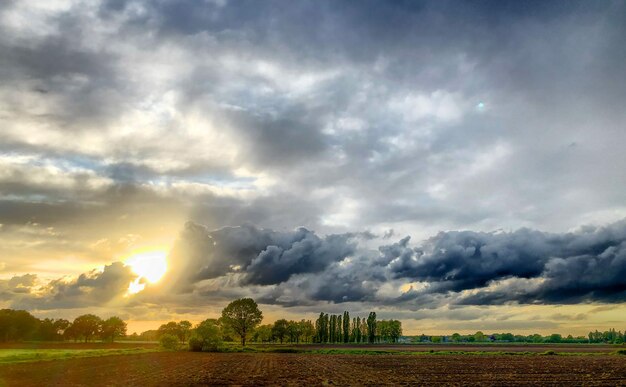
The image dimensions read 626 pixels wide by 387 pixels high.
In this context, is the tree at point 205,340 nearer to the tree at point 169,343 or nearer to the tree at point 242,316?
the tree at point 169,343

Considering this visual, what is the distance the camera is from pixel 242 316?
168750 mm

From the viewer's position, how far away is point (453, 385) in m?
43.9

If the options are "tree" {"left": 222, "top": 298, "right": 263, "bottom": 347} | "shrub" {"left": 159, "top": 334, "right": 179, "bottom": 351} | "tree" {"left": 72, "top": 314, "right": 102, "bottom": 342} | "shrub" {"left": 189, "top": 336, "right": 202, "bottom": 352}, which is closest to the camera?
"shrub" {"left": 189, "top": 336, "right": 202, "bottom": 352}

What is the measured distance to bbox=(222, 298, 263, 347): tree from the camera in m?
168

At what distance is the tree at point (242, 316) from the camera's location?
167625 mm

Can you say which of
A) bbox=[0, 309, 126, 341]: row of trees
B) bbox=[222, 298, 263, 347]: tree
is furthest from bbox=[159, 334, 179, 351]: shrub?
bbox=[0, 309, 126, 341]: row of trees

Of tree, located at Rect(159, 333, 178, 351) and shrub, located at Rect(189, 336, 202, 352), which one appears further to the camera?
tree, located at Rect(159, 333, 178, 351)

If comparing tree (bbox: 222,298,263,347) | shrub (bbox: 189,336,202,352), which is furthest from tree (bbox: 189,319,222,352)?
tree (bbox: 222,298,263,347)

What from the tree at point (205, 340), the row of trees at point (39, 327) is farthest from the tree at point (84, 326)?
the tree at point (205, 340)

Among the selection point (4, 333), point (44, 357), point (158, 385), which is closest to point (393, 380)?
point (158, 385)

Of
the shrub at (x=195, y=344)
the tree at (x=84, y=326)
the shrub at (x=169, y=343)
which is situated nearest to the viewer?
the shrub at (x=195, y=344)

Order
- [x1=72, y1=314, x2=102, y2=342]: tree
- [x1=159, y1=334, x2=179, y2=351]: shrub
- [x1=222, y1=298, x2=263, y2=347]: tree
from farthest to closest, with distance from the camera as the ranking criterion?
[x1=72, y1=314, x2=102, y2=342]: tree < [x1=222, y1=298, x2=263, y2=347]: tree < [x1=159, y1=334, x2=179, y2=351]: shrub

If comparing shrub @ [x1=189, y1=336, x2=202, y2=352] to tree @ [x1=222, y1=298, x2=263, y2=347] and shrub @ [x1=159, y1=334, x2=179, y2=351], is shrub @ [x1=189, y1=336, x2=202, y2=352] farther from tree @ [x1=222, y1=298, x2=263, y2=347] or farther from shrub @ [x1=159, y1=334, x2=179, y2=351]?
tree @ [x1=222, y1=298, x2=263, y2=347]

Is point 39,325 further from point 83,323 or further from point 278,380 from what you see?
point 278,380
